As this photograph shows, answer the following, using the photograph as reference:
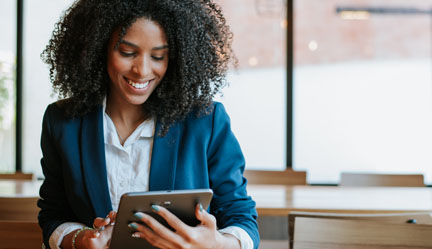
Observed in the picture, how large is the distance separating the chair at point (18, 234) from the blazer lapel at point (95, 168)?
332 millimetres

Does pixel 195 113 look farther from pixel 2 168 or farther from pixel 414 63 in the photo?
pixel 2 168

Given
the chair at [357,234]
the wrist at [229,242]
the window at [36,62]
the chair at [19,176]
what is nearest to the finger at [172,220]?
the wrist at [229,242]

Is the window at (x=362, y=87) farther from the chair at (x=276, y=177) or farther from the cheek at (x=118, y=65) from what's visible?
the cheek at (x=118, y=65)

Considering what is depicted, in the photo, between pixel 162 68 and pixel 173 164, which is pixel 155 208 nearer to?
pixel 173 164

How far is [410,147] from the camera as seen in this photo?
472 cm

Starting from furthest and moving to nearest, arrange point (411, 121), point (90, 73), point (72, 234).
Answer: point (411, 121) → point (90, 73) → point (72, 234)

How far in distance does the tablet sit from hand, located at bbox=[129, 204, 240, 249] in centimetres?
1

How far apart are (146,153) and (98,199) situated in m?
0.18

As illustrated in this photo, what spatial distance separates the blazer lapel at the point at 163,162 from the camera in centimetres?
144

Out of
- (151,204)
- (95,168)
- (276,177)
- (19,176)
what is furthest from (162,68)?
(19,176)

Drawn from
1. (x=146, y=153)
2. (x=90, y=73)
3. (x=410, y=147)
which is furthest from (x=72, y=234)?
(x=410, y=147)

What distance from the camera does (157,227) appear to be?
3.87ft

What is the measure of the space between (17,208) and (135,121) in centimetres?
95

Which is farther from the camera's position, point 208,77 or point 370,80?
point 370,80
